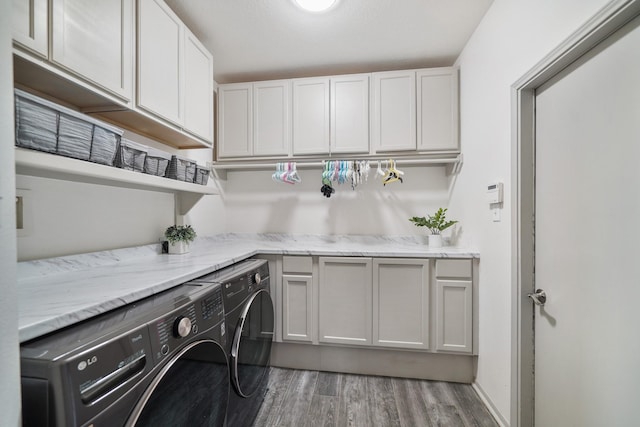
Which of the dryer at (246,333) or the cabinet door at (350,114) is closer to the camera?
the dryer at (246,333)

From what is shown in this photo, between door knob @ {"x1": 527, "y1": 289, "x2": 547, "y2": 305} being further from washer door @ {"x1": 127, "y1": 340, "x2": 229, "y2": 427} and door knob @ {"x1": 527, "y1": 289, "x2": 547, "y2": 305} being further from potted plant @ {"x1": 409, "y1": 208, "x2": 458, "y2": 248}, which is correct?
washer door @ {"x1": 127, "y1": 340, "x2": 229, "y2": 427}

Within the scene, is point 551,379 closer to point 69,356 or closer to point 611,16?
point 611,16

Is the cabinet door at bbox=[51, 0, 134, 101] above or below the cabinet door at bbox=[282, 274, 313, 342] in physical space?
above

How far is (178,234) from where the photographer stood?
5.48 feet

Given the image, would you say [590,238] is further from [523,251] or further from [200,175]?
[200,175]

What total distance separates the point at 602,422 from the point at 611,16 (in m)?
1.40

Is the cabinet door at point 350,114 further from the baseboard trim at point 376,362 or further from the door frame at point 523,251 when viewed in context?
the baseboard trim at point 376,362

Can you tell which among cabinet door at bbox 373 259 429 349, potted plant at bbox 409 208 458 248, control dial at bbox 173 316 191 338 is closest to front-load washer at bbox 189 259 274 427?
control dial at bbox 173 316 191 338

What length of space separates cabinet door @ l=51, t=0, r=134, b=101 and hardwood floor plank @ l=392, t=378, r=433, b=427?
7.52ft

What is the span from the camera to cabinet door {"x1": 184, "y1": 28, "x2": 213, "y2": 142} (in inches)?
63.1

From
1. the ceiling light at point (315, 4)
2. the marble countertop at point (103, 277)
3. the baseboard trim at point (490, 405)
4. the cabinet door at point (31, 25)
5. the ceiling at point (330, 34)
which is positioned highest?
the ceiling at point (330, 34)

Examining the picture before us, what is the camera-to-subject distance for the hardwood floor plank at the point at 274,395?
1.47m

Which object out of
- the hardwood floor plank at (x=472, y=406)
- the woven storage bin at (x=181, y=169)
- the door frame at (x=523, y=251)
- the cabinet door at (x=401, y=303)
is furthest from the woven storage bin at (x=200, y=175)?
the hardwood floor plank at (x=472, y=406)

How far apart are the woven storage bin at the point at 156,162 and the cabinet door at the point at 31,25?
0.47m
